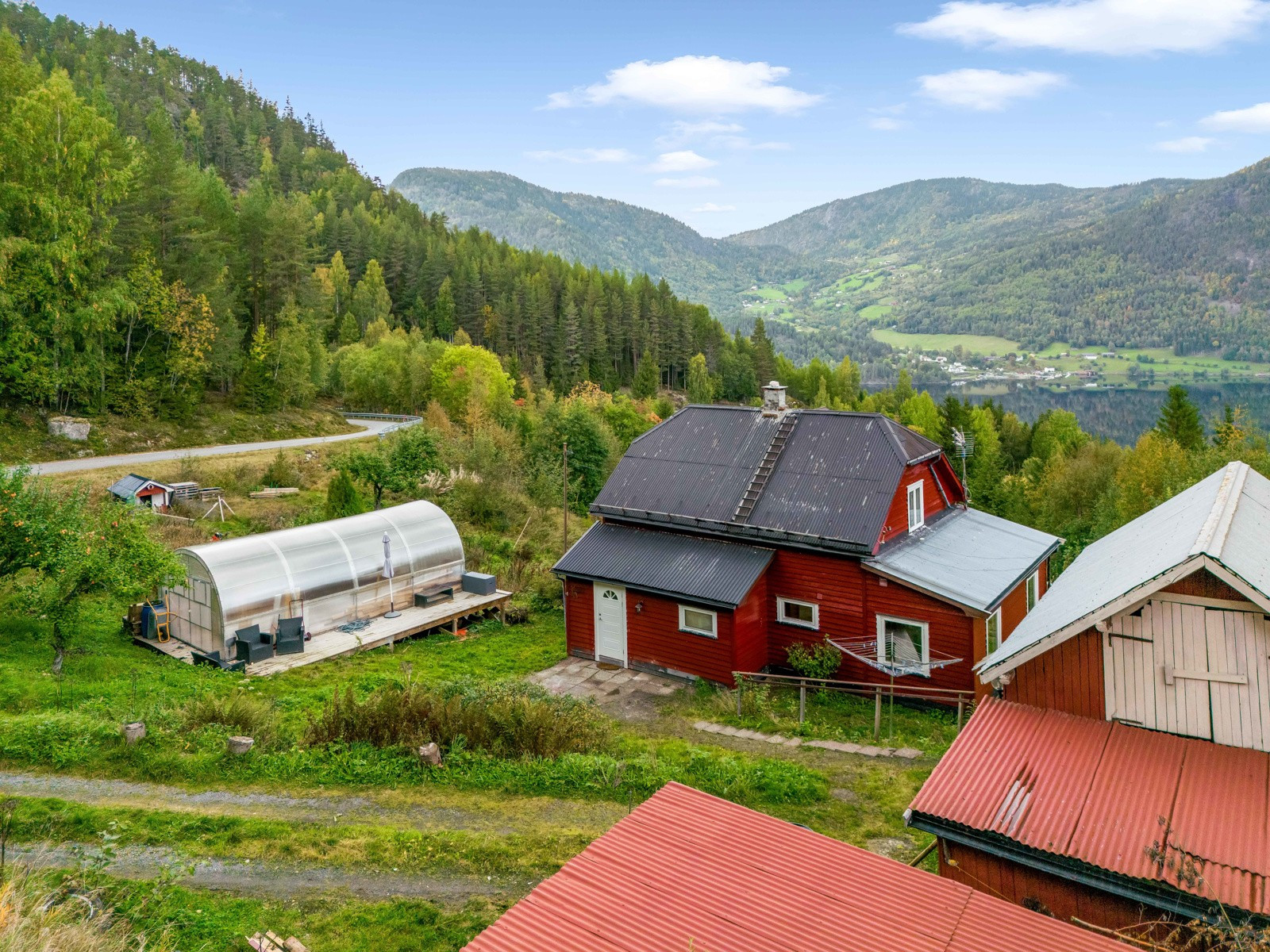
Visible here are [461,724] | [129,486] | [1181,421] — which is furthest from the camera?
[1181,421]

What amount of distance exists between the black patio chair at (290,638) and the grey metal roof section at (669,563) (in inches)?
275

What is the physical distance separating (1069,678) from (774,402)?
14.8 m

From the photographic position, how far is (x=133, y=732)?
12930 millimetres

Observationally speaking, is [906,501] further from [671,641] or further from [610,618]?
[610,618]

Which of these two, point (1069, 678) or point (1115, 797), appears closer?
point (1115, 797)

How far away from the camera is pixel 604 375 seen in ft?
322

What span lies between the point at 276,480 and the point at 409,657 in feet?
61.4

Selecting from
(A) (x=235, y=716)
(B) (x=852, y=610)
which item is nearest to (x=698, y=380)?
(B) (x=852, y=610)

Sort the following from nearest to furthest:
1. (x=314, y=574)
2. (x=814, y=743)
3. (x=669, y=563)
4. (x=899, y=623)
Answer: (x=814, y=743)
(x=899, y=623)
(x=669, y=563)
(x=314, y=574)

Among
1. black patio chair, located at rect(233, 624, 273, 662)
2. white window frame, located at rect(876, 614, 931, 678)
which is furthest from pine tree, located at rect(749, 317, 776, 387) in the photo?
black patio chair, located at rect(233, 624, 273, 662)

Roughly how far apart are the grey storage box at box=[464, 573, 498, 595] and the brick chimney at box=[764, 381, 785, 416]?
420 inches

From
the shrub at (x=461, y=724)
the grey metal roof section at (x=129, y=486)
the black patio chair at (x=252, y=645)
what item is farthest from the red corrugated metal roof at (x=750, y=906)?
the grey metal roof section at (x=129, y=486)

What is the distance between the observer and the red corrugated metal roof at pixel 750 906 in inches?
240

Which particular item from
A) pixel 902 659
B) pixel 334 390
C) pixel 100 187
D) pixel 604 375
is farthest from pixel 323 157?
pixel 902 659
